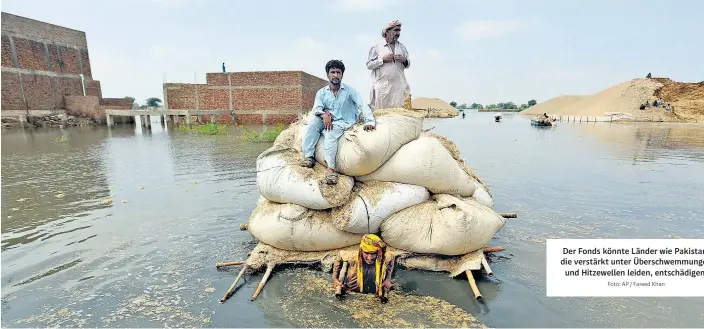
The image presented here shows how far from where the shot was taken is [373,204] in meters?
3.65

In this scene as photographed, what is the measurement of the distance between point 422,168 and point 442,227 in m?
0.66

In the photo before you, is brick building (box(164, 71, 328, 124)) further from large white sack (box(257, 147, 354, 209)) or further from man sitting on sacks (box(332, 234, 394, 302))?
man sitting on sacks (box(332, 234, 394, 302))

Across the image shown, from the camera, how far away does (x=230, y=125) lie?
2555 centimetres

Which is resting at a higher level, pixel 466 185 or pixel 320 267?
pixel 466 185

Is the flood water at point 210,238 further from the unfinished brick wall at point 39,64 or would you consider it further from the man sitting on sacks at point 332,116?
the unfinished brick wall at point 39,64

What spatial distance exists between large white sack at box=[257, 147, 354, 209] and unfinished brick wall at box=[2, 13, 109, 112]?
27881 millimetres

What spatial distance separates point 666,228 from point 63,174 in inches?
503

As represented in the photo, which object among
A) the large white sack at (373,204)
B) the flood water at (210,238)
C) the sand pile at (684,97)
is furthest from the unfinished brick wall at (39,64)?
the sand pile at (684,97)

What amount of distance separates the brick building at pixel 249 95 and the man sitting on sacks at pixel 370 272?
22.7 m

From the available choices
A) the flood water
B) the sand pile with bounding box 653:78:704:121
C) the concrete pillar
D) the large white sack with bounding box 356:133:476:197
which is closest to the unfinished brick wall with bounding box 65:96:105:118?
the concrete pillar

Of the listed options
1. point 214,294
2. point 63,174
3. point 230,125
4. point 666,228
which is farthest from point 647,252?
point 230,125

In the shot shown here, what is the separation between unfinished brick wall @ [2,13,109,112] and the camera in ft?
72.6

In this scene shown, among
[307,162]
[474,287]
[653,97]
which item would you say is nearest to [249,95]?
[307,162]

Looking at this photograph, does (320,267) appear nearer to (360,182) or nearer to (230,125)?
(360,182)
